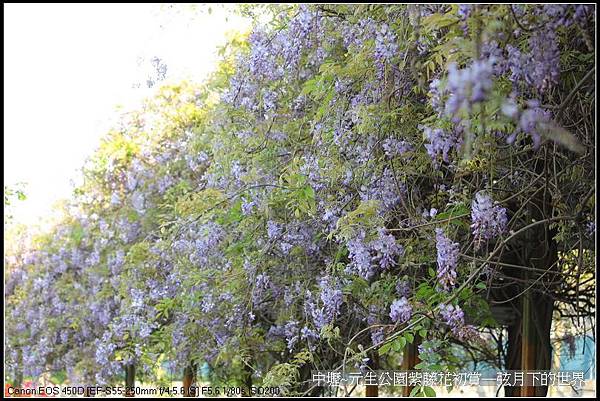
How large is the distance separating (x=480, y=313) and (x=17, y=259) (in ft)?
22.0

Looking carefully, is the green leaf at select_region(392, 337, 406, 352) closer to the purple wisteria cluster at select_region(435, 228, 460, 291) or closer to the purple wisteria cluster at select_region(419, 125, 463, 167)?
the purple wisteria cluster at select_region(435, 228, 460, 291)

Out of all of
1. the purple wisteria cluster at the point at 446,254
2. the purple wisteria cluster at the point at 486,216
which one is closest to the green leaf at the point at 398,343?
the purple wisteria cluster at the point at 446,254

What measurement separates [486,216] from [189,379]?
3784 mm

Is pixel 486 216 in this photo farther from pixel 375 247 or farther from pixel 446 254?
pixel 375 247

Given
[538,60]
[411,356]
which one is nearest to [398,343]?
[538,60]

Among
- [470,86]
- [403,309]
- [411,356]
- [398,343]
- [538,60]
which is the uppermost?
[538,60]

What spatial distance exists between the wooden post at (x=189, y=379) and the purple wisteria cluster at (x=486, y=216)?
3109mm

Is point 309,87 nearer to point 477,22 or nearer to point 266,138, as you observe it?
point 266,138

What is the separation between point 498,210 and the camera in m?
2.71

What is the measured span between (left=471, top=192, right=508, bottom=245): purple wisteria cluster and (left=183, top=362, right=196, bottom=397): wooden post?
122 inches

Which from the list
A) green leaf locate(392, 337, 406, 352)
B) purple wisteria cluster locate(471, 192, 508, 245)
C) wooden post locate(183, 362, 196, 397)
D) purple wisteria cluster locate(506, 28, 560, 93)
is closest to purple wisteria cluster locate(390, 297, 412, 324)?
green leaf locate(392, 337, 406, 352)

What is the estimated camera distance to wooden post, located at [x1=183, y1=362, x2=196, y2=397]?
5.58m

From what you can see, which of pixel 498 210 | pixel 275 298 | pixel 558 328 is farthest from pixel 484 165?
pixel 558 328

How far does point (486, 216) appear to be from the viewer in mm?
2684
